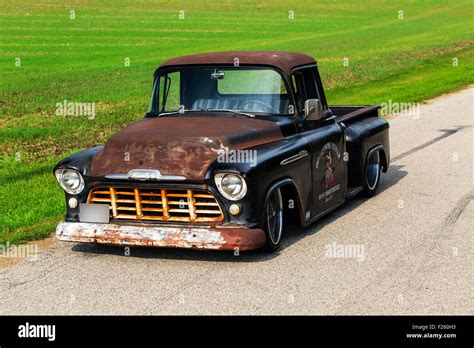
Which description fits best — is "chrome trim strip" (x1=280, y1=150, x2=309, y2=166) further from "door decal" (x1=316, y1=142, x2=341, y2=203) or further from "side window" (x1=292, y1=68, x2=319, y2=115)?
"side window" (x1=292, y1=68, x2=319, y2=115)

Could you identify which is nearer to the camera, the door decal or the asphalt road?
the asphalt road

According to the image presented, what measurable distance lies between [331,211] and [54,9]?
214 feet

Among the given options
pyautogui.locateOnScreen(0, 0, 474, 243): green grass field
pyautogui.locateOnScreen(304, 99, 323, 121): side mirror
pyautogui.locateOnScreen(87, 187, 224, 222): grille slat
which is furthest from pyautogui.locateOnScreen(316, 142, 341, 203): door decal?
pyautogui.locateOnScreen(0, 0, 474, 243): green grass field

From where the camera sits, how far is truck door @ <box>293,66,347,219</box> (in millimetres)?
8852

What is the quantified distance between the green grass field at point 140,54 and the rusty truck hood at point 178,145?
1444 millimetres

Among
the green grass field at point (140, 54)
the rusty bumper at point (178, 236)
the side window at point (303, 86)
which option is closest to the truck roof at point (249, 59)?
the side window at point (303, 86)

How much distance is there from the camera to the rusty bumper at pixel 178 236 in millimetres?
7504

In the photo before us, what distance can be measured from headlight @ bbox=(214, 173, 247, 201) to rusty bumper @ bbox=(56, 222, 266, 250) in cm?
27

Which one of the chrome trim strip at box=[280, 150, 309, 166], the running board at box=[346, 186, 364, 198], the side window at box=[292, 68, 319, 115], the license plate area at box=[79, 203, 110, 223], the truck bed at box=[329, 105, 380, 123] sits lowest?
the running board at box=[346, 186, 364, 198]

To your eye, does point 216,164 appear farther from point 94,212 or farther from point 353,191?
point 353,191

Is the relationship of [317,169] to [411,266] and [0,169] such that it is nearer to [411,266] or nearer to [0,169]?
[411,266]

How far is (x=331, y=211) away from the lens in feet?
31.2

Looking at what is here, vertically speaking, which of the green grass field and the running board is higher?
the green grass field
